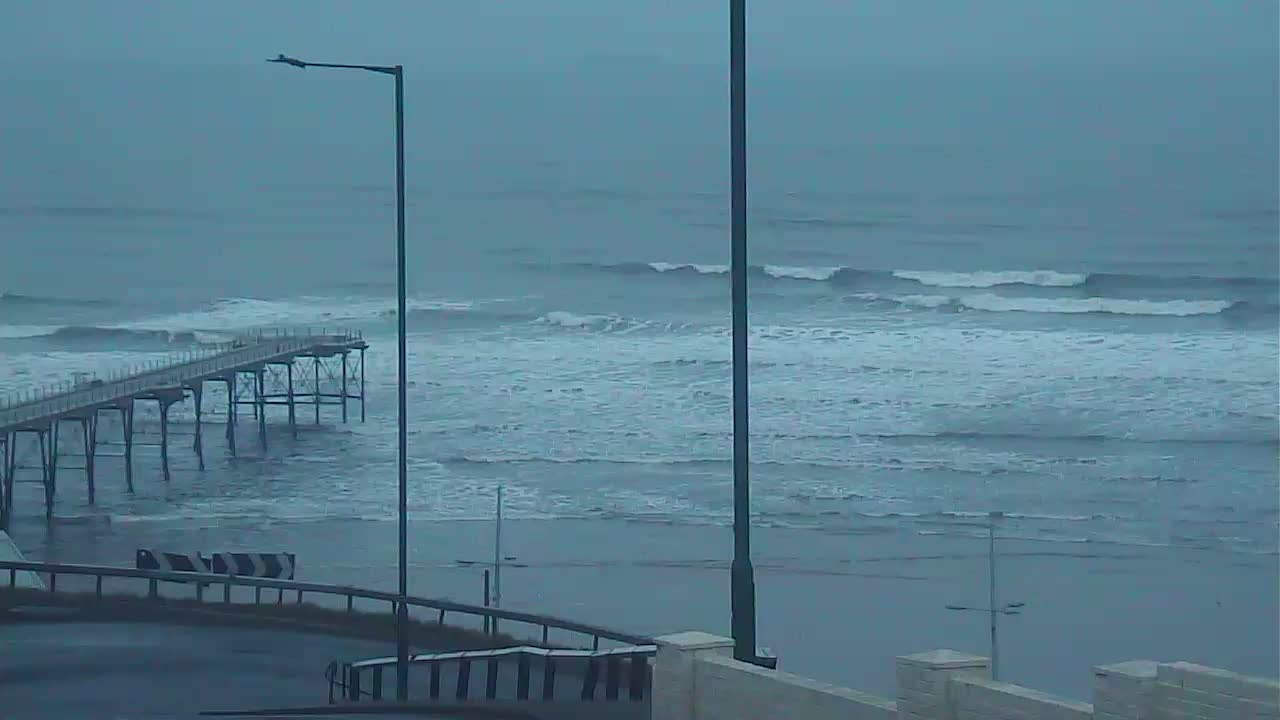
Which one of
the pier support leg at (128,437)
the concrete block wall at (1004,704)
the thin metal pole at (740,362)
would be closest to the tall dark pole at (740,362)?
the thin metal pole at (740,362)

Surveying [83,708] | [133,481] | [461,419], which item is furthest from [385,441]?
[83,708]

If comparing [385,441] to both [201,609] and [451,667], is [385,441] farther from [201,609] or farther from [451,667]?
[451,667]

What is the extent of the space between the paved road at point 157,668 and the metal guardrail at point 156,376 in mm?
26666

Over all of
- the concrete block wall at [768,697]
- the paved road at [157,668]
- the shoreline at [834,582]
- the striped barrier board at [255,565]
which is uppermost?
the concrete block wall at [768,697]

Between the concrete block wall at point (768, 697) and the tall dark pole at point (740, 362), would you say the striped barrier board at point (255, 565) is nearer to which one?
the tall dark pole at point (740, 362)

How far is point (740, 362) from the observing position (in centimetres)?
1219

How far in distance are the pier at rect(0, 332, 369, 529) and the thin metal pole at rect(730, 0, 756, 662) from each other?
127ft

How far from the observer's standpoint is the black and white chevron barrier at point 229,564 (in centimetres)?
3344

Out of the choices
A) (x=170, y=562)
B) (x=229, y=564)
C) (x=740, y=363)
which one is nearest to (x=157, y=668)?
(x=740, y=363)

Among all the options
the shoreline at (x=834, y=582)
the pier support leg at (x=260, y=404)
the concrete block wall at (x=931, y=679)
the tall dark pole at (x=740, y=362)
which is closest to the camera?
the concrete block wall at (x=931, y=679)

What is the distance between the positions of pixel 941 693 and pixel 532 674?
37.1 feet

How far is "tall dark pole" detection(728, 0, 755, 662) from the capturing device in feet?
38.1

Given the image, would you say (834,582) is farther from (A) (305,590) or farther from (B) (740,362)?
(B) (740,362)

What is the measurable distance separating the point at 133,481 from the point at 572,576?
75.6 feet
